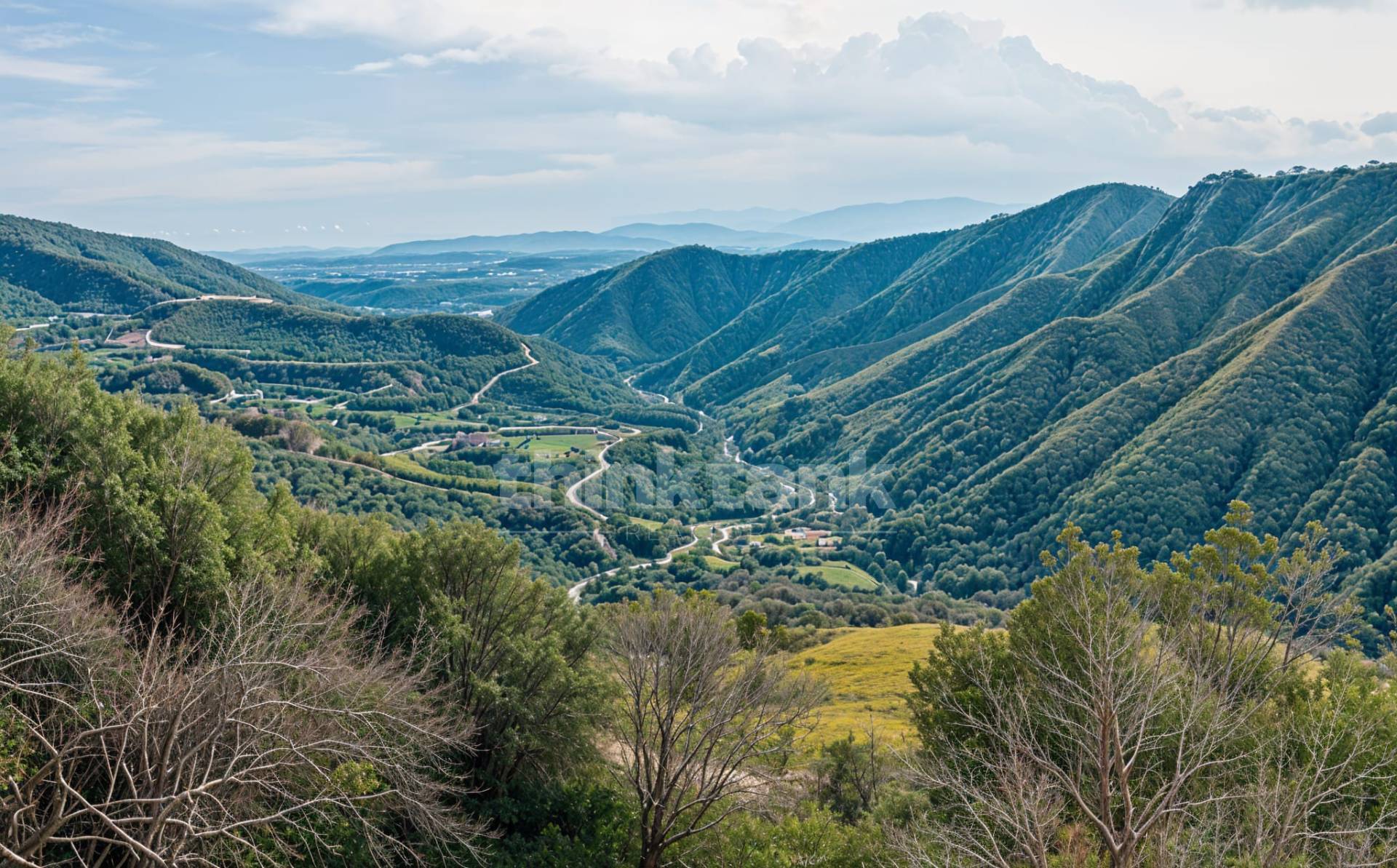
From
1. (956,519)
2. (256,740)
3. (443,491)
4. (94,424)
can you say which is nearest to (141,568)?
(94,424)

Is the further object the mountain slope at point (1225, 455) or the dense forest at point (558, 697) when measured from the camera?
the mountain slope at point (1225, 455)

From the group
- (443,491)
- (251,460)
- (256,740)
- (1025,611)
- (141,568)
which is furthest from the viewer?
(443,491)

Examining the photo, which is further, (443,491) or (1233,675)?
(443,491)

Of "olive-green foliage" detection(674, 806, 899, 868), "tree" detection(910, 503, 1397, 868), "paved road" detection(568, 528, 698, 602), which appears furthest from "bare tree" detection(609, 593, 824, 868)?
"paved road" detection(568, 528, 698, 602)

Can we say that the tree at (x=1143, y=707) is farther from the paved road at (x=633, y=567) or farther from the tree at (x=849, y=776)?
the paved road at (x=633, y=567)

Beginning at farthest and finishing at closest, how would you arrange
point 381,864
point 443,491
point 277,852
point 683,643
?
point 443,491 → point 683,643 → point 381,864 → point 277,852

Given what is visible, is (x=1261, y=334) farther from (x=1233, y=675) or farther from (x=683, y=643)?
(x=683, y=643)

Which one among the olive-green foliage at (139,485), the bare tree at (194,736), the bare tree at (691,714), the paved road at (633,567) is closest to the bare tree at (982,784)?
the bare tree at (691,714)
